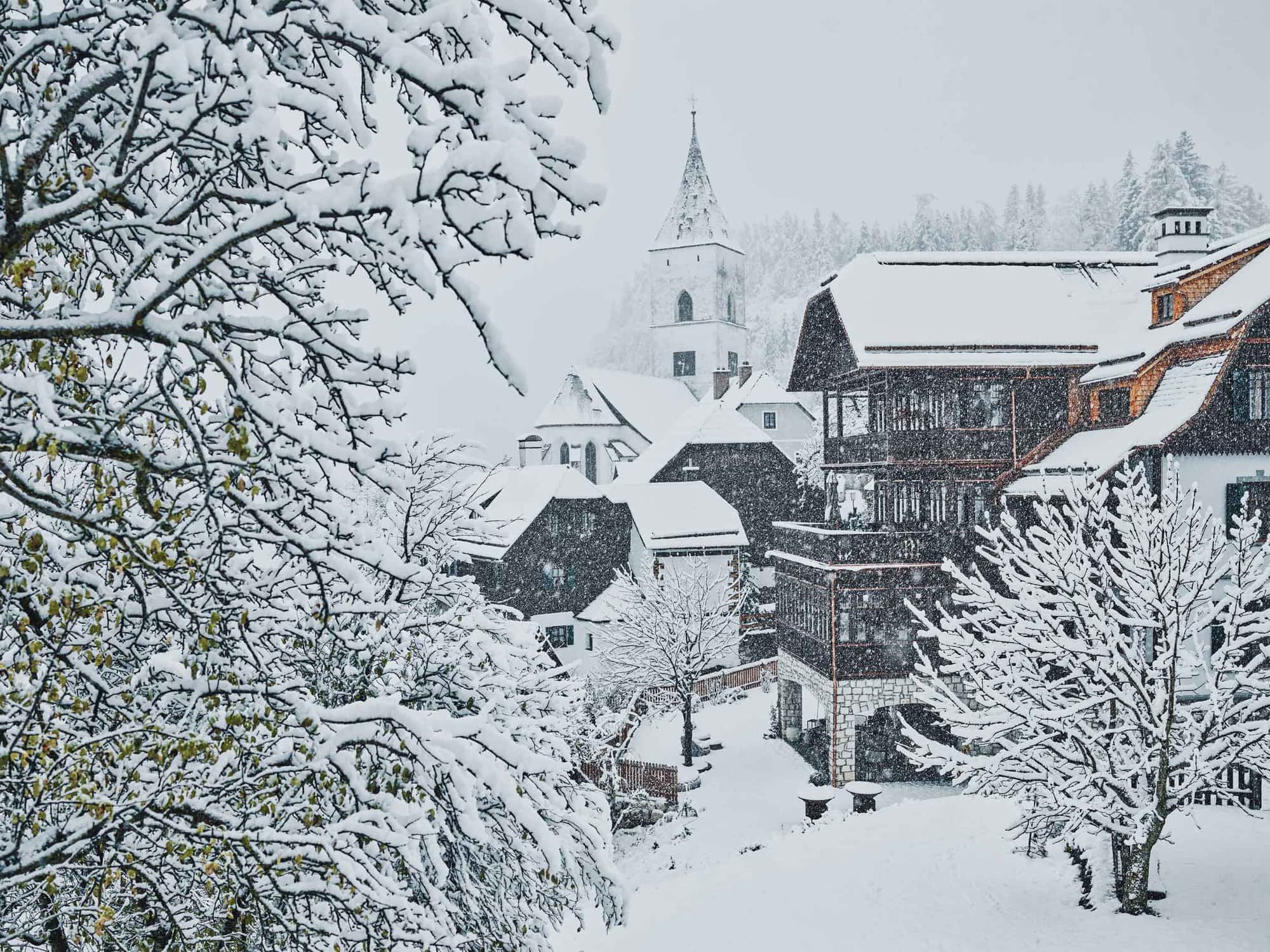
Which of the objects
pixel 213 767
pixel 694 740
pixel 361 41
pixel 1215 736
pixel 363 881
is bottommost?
pixel 694 740

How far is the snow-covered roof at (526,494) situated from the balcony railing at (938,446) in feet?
50.2

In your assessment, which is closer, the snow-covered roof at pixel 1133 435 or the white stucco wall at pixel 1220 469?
the snow-covered roof at pixel 1133 435

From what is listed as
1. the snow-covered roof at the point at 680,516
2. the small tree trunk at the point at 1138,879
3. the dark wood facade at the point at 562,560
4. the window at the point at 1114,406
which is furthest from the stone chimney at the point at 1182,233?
the dark wood facade at the point at 562,560

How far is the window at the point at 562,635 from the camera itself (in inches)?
1446

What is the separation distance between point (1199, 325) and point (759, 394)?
3530 centimetres

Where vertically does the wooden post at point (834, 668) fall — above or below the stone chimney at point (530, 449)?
below

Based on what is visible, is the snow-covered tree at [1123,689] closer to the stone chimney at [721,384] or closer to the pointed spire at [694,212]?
the stone chimney at [721,384]

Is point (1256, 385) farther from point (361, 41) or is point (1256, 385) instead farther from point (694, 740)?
point (361, 41)

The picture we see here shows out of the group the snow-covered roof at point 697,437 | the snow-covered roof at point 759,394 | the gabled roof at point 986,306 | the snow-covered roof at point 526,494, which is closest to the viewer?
the gabled roof at point 986,306

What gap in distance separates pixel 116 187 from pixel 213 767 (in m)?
2.83

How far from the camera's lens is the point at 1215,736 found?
461 inches

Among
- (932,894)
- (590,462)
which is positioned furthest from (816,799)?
(590,462)

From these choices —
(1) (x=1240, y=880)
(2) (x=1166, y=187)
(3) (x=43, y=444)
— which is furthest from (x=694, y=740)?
(2) (x=1166, y=187)

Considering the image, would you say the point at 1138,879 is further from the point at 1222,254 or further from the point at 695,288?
the point at 695,288
